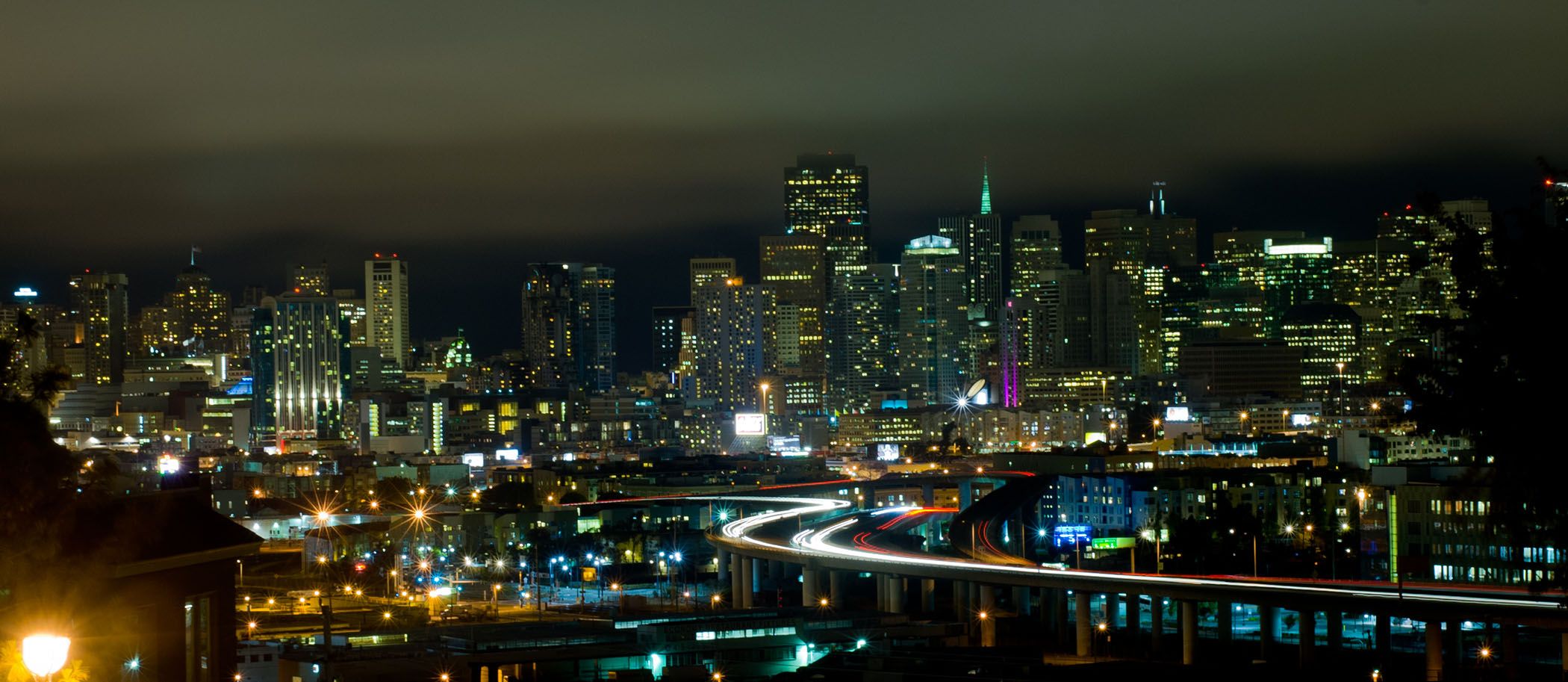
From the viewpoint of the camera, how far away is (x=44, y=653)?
14383mm

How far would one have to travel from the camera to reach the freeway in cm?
4688

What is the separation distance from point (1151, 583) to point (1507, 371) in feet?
115

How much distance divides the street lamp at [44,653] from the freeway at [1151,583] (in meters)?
16.4

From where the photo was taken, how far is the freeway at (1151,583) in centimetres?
4688

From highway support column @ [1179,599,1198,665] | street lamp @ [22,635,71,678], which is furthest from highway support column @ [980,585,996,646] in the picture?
street lamp @ [22,635,71,678]

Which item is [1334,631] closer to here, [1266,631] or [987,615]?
[1266,631]

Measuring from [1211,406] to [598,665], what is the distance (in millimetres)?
139486

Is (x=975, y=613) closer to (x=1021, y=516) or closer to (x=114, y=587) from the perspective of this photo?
(x=1021, y=516)

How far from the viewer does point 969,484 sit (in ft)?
385

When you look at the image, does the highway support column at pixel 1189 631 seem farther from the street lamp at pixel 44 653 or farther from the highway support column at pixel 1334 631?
the street lamp at pixel 44 653

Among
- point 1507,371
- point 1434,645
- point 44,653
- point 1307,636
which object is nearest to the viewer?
point 44,653

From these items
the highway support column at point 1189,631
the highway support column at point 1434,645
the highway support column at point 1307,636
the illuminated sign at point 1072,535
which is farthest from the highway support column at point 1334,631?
the illuminated sign at point 1072,535

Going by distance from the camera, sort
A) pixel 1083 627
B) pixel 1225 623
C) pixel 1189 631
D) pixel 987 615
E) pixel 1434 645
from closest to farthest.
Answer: pixel 1434 645, pixel 1189 631, pixel 1225 623, pixel 1083 627, pixel 987 615

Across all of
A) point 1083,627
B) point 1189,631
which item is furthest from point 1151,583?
point 1189,631
